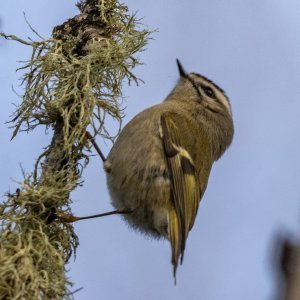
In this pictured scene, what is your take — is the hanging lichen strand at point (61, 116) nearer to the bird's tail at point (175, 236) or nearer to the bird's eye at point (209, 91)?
the bird's tail at point (175, 236)

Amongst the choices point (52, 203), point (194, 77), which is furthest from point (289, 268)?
point (194, 77)

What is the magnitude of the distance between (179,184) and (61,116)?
94 cm

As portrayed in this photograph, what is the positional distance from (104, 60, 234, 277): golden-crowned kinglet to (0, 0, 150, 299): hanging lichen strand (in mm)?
361

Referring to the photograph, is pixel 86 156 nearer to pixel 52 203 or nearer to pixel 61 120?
pixel 61 120

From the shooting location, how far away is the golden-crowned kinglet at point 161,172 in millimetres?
3072

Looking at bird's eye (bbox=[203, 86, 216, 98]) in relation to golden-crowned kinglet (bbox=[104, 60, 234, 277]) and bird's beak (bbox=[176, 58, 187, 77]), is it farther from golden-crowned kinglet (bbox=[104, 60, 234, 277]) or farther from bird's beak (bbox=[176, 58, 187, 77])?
golden-crowned kinglet (bbox=[104, 60, 234, 277])

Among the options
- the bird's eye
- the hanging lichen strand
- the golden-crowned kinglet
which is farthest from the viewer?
the bird's eye

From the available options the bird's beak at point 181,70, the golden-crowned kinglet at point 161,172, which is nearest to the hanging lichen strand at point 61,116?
the golden-crowned kinglet at point 161,172

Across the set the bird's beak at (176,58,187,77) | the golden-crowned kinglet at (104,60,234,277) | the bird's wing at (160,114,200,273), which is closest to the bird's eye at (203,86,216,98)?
the bird's beak at (176,58,187,77)

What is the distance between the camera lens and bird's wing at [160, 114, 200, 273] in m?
2.93

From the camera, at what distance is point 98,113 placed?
270cm

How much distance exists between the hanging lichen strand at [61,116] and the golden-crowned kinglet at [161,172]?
0.36m

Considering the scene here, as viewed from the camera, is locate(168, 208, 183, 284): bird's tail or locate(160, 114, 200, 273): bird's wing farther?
locate(160, 114, 200, 273): bird's wing

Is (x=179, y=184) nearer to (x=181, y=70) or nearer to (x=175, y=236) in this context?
(x=175, y=236)
